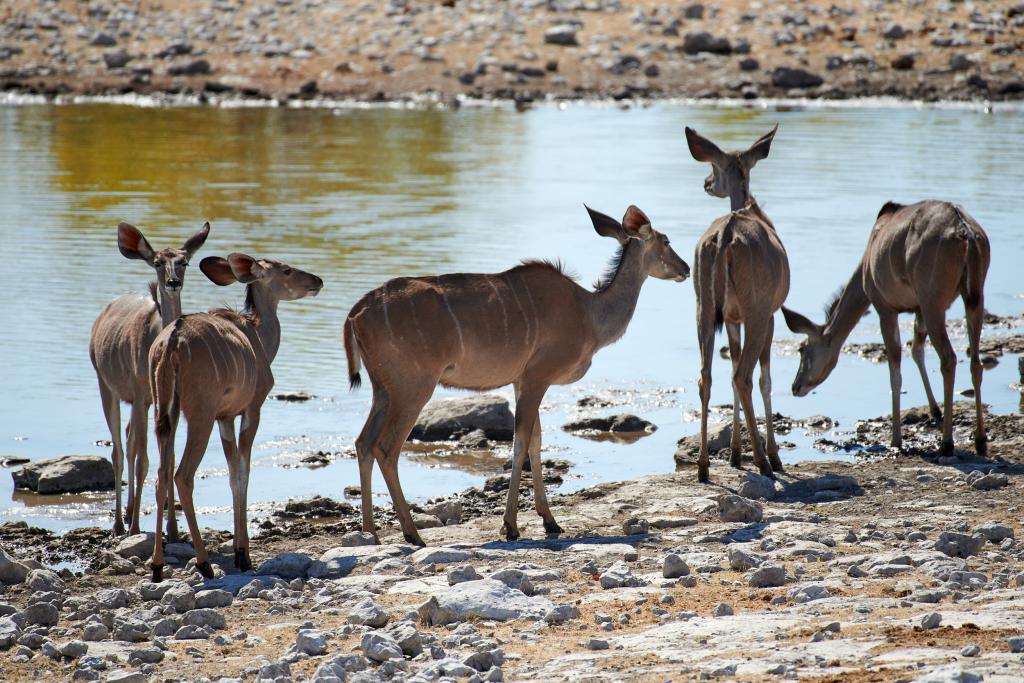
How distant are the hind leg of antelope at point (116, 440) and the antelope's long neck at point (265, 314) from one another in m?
0.96

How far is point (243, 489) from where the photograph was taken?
805 cm

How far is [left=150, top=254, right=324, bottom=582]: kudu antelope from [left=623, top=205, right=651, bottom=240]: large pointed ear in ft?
7.93

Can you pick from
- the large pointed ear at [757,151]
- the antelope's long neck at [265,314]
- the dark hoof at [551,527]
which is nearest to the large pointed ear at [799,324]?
the large pointed ear at [757,151]

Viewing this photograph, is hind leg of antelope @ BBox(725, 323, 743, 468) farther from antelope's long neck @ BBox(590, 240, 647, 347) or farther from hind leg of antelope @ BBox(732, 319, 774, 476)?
antelope's long neck @ BBox(590, 240, 647, 347)

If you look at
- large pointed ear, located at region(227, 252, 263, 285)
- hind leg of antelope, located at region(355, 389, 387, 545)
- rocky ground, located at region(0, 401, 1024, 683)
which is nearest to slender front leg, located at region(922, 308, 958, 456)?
rocky ground, located at region(0, 401, 1024, 683)

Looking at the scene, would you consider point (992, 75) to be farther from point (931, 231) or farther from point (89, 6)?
point (931, 231)

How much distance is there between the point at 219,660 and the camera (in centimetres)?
630

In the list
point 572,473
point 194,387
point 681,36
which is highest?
point 681,36

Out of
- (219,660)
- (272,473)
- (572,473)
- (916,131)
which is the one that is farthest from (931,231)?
(916,131)

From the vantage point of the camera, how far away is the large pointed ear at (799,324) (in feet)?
37.5

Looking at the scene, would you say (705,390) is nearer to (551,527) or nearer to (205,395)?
A: (551,527)

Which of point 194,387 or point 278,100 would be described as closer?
point 194,387

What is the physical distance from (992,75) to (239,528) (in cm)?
3045

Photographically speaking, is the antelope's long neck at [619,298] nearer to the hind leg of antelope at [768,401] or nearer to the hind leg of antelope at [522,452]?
the hind leg of antelope at [522,452]
